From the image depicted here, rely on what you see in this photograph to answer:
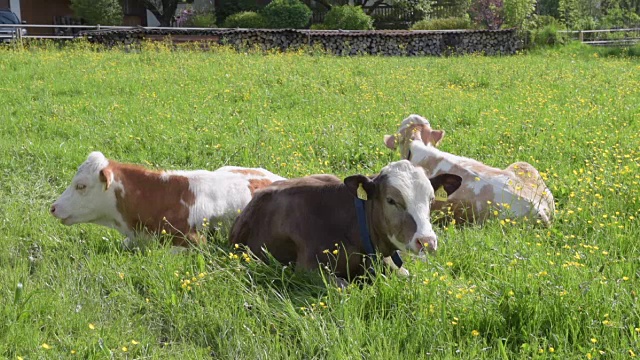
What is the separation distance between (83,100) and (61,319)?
28.5 feet

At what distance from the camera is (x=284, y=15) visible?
109 feet

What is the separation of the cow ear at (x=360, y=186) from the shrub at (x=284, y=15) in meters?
29.0

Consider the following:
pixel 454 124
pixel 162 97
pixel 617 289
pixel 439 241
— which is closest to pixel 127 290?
pixel 439 241

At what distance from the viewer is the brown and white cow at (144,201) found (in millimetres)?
5602

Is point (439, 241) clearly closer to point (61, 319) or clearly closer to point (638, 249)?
point (638, 249)

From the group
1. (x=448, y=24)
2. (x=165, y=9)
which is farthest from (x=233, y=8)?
(x=448, y=24)

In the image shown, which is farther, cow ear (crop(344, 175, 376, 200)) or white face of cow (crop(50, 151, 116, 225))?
white face of cow (crop(50, 151, 116, 225))

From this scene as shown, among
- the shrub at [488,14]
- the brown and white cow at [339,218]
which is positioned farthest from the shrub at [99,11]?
the brown and white cow at [339,218]

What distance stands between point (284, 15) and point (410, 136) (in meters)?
26.8

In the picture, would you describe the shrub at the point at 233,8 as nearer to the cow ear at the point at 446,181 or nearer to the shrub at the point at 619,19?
the shrub at the point at 619,19

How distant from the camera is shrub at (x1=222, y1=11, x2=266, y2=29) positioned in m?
Answer: 32.3

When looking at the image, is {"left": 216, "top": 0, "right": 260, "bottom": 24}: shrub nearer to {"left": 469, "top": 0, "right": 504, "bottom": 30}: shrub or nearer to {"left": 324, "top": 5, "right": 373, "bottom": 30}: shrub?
{"left": 324, "top": 5, "right": 373, "bottom": 30}: shrub

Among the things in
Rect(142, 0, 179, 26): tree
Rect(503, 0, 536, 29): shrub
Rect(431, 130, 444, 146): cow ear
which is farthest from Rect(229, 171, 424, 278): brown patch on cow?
Rect(142, 0, 179, 26): tree

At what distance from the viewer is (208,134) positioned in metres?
9.23
